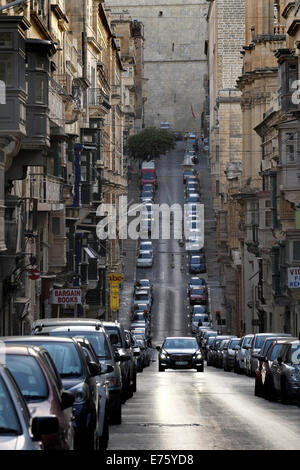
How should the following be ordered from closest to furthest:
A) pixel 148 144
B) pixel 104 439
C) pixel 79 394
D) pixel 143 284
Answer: pixel 79 394 < pixel 104 439 < pixel 143 284 < pixel 148 144

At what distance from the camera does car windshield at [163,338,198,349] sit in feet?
154

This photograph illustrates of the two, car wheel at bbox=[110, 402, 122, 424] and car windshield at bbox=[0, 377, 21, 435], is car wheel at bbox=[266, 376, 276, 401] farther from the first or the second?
car windshield at bbox=[0, 377, 21, 435]

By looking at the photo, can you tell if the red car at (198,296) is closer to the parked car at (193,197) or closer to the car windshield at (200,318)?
the car windshield at (200,318)

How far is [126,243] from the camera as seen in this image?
12106 centimetres

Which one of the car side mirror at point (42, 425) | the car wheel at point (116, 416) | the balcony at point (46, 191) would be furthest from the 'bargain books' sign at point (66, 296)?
the car side mirror at point (42, 425)

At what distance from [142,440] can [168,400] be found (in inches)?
395

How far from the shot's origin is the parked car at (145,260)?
111812mm

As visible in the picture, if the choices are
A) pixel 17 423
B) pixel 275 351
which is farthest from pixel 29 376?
pixel 275 351

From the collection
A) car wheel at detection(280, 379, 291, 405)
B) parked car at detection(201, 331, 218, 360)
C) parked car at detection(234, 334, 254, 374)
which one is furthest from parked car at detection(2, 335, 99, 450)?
parked car at detection(201, 331, 218, 360)

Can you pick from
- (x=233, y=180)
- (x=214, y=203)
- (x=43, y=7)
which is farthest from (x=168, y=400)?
(x=214, y=203)

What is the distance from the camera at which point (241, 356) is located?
44.8m

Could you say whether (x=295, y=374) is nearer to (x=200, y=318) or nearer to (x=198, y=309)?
(x=200, y=318)

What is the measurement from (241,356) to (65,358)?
Answer: 2947 cm

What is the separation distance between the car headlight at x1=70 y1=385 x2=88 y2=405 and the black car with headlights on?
31213 mm
